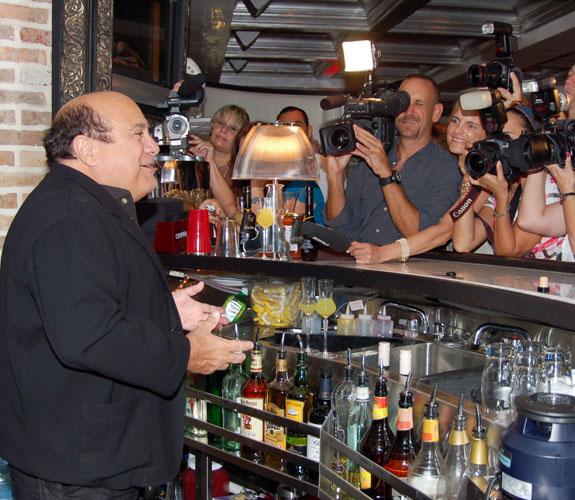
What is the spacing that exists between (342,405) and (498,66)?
4.21 ft

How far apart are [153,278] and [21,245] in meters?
0.31

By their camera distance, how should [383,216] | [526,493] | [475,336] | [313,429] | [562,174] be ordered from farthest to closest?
[383,216]
[562,174]
[475,336]
[313,429]
[526,493]

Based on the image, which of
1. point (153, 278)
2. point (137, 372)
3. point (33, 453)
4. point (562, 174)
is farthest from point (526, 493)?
point (562, 174)

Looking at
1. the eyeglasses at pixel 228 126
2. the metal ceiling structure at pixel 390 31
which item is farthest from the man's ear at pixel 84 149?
the metal ceiling structure at pixel 390 31

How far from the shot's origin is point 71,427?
1543 millimetres

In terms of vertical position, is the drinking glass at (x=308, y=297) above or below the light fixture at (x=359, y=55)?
below

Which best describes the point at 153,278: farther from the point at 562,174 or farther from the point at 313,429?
the point at 562,174

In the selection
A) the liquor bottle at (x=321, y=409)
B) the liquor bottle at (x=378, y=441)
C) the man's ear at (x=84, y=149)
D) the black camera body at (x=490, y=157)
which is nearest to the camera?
the man's ear at (x=84, y=149)

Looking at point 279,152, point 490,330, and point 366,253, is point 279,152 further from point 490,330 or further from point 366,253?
point 490,330

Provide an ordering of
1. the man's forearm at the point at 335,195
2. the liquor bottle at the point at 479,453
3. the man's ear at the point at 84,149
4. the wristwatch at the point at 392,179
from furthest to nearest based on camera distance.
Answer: the man's forearm at the point at 335,195, the wristwatch at the point at 392,179, the man's ear at the point at 84,149, the liquor bottle at the point at 479,453

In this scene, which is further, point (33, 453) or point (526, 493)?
point (33, 453)

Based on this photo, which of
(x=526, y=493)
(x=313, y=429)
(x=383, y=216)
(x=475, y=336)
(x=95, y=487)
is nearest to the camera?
(x=526, y=493)

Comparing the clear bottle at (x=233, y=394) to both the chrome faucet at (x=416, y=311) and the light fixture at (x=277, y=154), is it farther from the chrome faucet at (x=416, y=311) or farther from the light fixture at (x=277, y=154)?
the light fixture at (x=277, y=154)

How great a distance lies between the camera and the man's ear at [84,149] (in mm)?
1680
